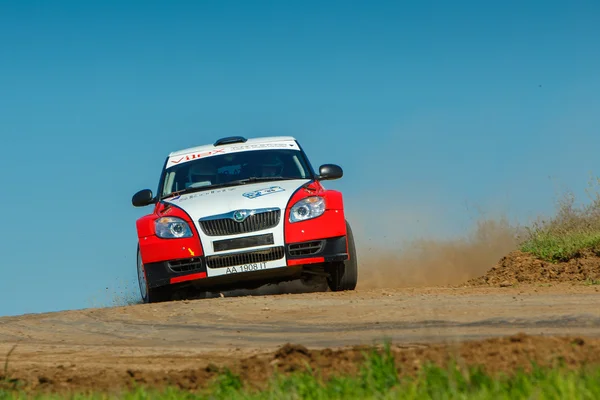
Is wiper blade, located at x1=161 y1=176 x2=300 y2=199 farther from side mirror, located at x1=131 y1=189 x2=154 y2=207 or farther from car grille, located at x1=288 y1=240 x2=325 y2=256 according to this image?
car grille, located at x1=288 y1=240 x2=325 y2=256

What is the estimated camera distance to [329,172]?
43.5 ft

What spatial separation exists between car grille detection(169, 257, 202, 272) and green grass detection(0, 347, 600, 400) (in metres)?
6.20

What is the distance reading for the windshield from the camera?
1337cm

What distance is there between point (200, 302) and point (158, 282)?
791 mm

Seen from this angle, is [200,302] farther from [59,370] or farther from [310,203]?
[59,370]

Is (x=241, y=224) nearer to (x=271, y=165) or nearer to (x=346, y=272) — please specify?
(x=346, y=272)

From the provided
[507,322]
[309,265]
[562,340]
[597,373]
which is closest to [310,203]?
[309,265]

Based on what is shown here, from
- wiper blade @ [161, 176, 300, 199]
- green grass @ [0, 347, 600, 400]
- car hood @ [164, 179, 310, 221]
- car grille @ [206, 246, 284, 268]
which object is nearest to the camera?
green grass @ [0, 347, 600, 400]

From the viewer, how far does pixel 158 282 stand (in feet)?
40.6

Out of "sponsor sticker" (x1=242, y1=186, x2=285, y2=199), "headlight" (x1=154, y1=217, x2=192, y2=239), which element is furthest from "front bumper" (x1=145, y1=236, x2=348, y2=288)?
"sponsor sticker" (x1=242, y1=186, x2=285, y2=199)

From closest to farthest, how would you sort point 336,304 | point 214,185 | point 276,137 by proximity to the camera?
point 336,304, point 214,185, point 276,137

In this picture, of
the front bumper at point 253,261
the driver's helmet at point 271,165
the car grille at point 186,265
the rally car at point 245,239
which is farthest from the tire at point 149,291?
the driver's helmet at point 271,165

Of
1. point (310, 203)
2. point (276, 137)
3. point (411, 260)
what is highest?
point (276, 137)

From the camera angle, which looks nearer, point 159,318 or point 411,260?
point 159,318
